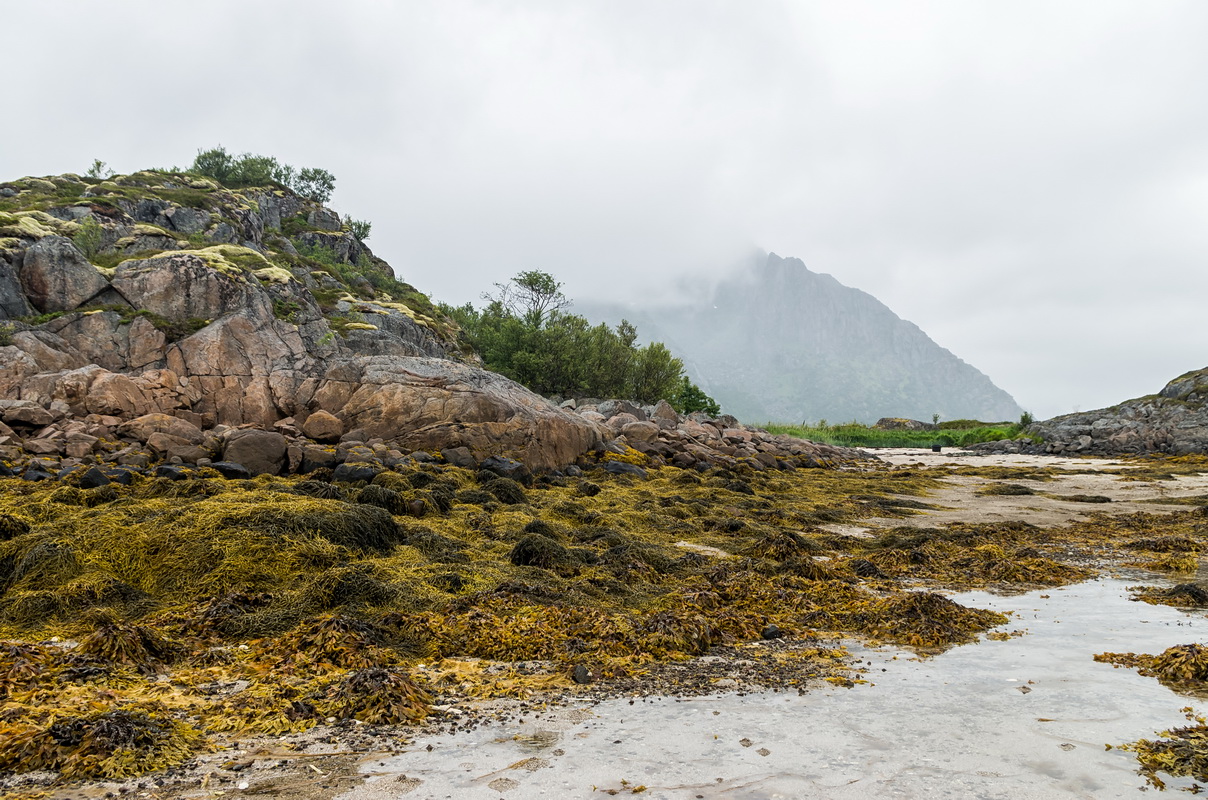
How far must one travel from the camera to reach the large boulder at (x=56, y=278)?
68.3ft

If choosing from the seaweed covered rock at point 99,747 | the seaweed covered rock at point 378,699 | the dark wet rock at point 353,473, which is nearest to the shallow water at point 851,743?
the seaweed covered rock at point 378,699

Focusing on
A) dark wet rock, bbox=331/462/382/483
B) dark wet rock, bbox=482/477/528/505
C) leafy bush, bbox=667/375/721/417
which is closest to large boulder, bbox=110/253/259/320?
dark wet rock, bbox=331/462/382/483

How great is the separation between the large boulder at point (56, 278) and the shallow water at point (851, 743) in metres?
24.9

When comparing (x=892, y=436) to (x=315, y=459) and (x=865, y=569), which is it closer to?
(x=865, y=569)

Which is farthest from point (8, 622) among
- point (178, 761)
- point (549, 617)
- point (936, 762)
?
point (936, 762)

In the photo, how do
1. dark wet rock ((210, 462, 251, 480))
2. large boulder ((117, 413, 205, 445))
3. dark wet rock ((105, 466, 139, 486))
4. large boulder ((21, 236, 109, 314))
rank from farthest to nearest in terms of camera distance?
large boulder ((21, 236, 109, 314))
large boulder ((117, 413, 205, 445))
dark wet rock ((210, 462, 251, 480))
dark wet rock ((105, 466, 139, 486))

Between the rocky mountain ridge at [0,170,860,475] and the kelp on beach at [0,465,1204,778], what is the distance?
2.52 metres

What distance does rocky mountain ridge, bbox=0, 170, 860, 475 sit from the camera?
13.5 metres

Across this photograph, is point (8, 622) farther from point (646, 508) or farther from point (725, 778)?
point (646, 508)

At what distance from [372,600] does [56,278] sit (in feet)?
74.9

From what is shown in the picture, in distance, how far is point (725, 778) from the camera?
124 inches

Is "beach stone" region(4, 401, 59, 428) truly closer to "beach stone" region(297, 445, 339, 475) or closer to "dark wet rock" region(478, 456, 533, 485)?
"beach stone" region(297, 445, 339, 475)

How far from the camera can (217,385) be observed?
17703 millimetres

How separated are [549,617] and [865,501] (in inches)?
498
